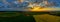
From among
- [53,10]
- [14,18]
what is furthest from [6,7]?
[53,10]

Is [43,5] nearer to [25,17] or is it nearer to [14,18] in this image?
[25,17]

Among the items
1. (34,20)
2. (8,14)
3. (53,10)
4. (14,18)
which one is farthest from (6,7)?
(53,10)

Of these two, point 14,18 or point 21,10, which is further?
point 21,10

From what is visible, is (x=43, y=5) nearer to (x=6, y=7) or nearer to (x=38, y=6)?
(x=38, y=6)

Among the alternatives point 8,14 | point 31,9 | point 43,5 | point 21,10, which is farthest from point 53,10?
point 8,14

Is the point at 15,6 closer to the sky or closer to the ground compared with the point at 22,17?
closer to the sky

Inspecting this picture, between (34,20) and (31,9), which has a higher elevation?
(31,9)

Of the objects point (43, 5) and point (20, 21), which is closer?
point (20, 21)

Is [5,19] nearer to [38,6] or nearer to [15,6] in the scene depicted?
[15,6]
